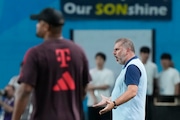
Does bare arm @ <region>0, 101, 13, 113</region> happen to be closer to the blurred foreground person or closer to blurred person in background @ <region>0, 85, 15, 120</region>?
blurred person in background @ <region>0, 85, 15, 120</region>

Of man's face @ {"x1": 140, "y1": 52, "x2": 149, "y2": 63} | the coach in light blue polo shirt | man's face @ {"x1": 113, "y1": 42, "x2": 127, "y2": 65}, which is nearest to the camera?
the coach in light blue polo shirt

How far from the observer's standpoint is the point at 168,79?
14227 millimetres

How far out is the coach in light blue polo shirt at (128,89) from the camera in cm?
762

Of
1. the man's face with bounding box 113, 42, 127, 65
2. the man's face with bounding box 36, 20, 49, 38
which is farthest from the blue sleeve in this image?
the man's face with bounding box 36, 20, 49, 38

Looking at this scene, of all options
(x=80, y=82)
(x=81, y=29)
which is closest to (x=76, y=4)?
(x=81, y=29)

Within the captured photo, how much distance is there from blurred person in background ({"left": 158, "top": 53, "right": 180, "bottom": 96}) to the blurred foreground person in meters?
8.05

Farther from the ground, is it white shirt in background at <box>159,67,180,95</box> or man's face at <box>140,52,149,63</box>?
man's face at <box>140,52,149,63</box>

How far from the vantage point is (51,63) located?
6.11m

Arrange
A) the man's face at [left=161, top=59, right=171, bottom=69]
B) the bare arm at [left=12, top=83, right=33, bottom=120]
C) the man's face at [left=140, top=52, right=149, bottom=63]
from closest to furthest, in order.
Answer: the bare arm at [left=12, top=83, right=33, bottom=120], the man's face at [left=140, top=52, right=149, bottom=63], the man's face at [left=161, top=59, right=171, bottom=69]

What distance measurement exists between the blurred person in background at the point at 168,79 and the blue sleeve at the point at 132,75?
6.47 m

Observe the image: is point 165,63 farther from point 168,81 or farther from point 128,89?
point 128,89

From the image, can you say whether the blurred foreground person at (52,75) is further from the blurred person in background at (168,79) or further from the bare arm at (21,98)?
the blurred person in background at (168,79)

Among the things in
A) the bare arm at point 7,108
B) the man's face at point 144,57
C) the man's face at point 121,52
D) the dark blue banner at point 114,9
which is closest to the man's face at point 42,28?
the man's face at point 121,52

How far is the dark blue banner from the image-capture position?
15.0 m
